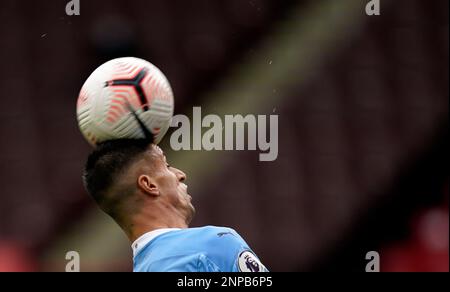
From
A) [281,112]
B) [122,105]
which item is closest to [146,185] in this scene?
[122,105]

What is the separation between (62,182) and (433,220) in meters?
2.02

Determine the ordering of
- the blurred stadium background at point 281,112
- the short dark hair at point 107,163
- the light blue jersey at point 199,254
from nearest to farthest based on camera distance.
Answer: the light blue jersey at point 199,254
the short dark hair at point 107,163
the blurred stadium background at point 281,112

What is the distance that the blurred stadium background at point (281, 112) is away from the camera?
4883 mm

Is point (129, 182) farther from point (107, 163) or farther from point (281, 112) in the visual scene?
point (281, 112)

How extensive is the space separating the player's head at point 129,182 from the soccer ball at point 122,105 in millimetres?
35

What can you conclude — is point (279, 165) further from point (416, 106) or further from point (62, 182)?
point (62, 182)

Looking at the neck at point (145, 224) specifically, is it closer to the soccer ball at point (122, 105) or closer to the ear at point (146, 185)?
the ear at point (146, 185)

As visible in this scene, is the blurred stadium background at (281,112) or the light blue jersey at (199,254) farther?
the blurred stadium background at (281,112)

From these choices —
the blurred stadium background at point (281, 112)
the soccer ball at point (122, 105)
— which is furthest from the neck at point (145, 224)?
the blurred stadium background at point (281, 112)

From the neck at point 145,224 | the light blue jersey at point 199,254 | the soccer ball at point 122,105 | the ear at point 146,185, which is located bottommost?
the light blue jersey at point 199,254

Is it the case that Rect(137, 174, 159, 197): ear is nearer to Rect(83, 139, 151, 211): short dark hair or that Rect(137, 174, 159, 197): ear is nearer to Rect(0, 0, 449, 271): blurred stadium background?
Rect(83, 139, 151, 211): short dark hair
